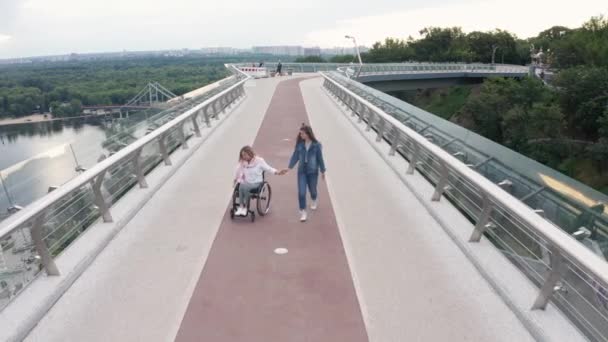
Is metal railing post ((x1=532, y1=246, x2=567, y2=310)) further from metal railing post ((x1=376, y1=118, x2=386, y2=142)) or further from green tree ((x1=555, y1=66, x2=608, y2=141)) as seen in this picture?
green tree ((x1=555, y1=66, x2=608, y2=141))

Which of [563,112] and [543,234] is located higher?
[543,234]

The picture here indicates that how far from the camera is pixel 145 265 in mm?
5852

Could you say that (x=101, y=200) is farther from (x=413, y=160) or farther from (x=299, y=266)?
(x=413, y=160)

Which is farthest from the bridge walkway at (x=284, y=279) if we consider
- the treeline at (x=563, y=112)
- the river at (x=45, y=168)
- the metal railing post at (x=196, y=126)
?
the treeline at (x=563, y=112)

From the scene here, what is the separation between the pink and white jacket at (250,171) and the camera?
7.39m

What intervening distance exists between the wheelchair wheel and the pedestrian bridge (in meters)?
0.16

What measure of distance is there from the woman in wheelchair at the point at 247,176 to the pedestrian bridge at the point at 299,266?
296mm

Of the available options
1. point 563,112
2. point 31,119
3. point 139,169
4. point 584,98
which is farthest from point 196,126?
point 31,119

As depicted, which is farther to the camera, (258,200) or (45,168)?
(258,200)

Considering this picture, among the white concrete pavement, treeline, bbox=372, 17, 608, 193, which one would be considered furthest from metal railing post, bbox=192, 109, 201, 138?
treeline, bbox=372, 17, 608, 193

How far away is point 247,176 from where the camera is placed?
7395 mm

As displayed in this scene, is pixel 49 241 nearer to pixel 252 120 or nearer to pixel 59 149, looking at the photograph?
pixel 59 149

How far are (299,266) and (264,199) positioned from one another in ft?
7.07

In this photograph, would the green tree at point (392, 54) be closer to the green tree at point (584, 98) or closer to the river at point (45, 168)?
the green tree at point (584, 98)
